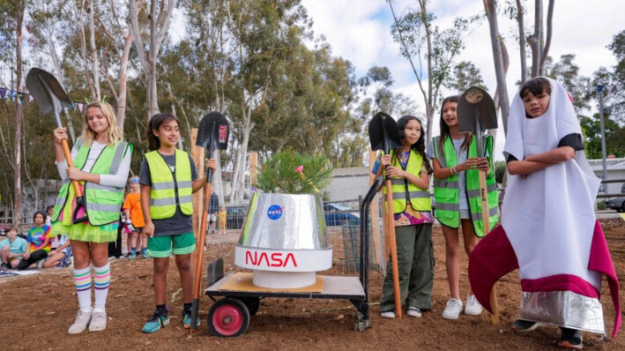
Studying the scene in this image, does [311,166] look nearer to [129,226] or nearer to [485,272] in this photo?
[485,272]

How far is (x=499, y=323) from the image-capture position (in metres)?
3.36

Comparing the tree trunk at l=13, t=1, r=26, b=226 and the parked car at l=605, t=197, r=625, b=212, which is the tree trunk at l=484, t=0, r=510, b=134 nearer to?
the parked car at l=605, t=197, r=625, b=212

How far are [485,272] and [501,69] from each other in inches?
337

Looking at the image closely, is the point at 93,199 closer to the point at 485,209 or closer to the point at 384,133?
the point at 384,133

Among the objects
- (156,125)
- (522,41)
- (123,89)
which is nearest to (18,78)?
(123,89)

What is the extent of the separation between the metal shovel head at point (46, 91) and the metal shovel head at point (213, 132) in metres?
1.12

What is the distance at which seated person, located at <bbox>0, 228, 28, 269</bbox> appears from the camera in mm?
7809

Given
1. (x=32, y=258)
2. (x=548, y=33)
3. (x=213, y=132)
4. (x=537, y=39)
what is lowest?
(x=32, y=258)

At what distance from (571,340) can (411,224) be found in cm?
135

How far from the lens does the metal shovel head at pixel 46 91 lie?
11.6ft

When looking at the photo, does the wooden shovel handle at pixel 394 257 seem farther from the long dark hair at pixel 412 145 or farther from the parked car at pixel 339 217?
the parked car at pixel 339 217

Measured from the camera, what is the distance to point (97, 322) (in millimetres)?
3379

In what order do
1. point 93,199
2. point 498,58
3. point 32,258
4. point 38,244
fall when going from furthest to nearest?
point 498,58, point 38,244, point 32,258, point 93,199

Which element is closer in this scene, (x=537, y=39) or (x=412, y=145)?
(x=412, y=145)
